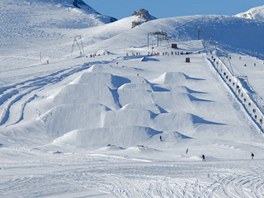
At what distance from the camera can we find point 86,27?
115 metres

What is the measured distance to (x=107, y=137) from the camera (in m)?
38.3

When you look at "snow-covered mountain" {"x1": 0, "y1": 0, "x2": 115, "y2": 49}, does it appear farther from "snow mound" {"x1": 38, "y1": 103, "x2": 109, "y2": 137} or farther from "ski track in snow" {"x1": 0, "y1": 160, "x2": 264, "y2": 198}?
"ski track in snow" {"x1": 0, "y1": 160, "x2": 264, "y2": 198}

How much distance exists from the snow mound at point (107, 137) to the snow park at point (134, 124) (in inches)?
2.0

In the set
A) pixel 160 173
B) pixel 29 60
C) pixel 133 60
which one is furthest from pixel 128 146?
pixel 29 60

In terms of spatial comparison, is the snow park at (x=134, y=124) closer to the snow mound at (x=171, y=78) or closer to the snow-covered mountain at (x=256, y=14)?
the snow mound at (x=171, y=78)

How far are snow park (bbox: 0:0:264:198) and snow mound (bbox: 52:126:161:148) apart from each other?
51 millimetres

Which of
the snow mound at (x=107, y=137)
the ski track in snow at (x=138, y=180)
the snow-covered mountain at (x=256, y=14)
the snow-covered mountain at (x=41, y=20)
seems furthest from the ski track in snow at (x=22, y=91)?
the snow-covered mountain at (x=256, y=14)

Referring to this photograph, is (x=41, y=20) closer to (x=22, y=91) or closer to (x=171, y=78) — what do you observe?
(x=22, y=91)

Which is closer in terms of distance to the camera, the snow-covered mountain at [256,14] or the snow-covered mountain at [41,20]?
the snow-covered mountain at [41,20]

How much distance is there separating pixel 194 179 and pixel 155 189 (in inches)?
111

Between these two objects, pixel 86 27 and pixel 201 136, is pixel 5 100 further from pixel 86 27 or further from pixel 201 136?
pixel 86 27

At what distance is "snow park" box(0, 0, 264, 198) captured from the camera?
23438 millimetres

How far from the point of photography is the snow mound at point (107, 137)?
37.6 m

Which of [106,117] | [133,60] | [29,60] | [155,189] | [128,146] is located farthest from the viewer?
[29,60]
